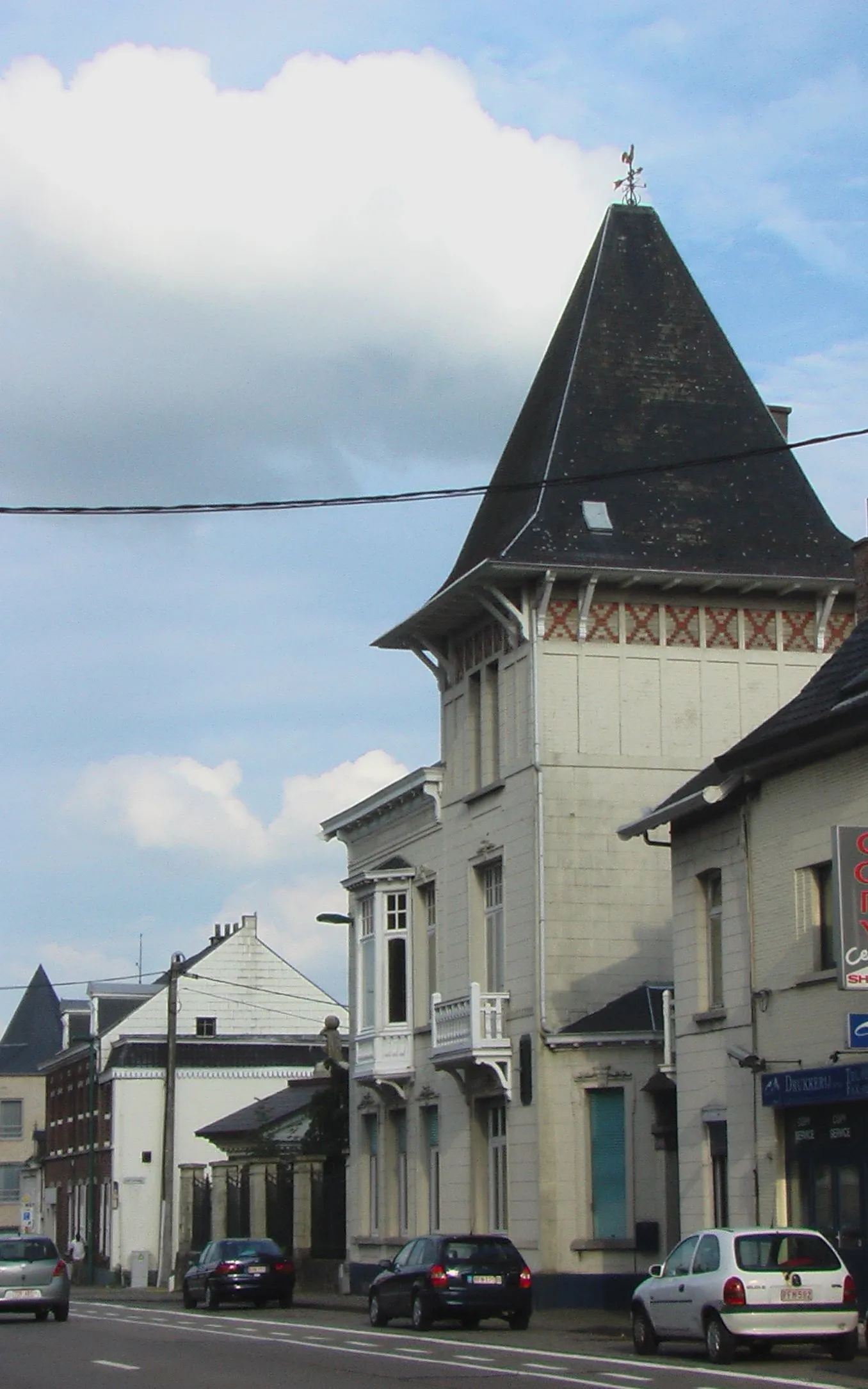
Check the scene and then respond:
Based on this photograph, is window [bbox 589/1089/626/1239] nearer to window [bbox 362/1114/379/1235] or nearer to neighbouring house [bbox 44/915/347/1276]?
window [bbox 362/1114/379/1235]

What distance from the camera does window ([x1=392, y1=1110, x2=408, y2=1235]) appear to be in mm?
40031

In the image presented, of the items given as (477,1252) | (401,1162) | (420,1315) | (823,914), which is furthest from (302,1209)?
(823,914)

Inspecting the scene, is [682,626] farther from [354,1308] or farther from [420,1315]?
[354,1308]

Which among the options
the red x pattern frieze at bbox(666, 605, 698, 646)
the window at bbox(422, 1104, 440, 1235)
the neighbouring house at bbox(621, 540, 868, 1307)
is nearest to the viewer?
the neighbouring house at bbox(621, 540, 868, 1307)

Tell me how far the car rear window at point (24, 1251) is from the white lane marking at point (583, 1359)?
209cm

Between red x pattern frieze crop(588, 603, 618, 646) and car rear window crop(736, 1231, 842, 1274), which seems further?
red x pattern frieze crop(588, 603, 618, 646)

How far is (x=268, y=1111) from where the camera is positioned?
57781 mm

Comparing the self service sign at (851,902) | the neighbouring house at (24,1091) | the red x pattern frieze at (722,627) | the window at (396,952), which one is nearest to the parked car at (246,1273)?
the window at (396,952)

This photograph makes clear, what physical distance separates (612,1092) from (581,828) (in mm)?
4264

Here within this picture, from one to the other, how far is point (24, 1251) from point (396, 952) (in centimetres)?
1038

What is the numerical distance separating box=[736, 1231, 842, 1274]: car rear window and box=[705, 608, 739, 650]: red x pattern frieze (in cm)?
1611

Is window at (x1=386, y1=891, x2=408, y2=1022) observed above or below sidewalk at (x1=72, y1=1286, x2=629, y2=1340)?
above

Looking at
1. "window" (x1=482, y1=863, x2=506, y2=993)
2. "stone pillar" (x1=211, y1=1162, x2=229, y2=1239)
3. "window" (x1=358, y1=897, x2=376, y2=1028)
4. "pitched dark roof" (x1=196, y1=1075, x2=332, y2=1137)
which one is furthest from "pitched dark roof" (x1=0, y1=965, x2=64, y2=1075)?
"window" (x1=482, y1=863, x2=506, y2=993)

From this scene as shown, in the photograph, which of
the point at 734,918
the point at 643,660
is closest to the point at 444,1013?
the point at 643,660
